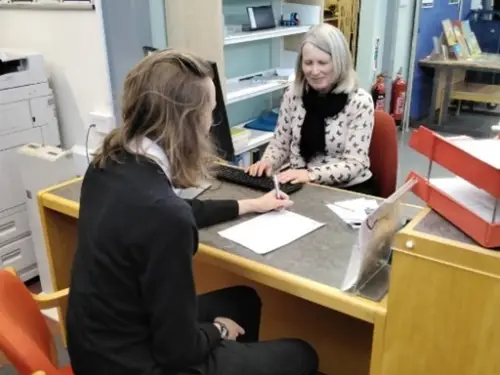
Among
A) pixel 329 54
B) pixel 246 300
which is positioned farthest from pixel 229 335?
pixel 329 54

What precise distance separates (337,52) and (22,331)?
1.50 m

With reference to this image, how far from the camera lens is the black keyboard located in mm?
1889

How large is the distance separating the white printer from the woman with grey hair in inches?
49.3

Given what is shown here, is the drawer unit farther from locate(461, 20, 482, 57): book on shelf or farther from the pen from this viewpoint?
locate(461, 20, 482, 57): book on shelf

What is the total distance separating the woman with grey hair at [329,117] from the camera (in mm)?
2107

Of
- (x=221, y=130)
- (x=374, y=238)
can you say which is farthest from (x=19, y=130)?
(x=374, y=238)

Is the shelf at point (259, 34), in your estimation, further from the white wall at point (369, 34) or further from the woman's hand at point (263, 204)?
the white wall at point (369, 34)

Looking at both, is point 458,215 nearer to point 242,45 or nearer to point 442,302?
point 442,302

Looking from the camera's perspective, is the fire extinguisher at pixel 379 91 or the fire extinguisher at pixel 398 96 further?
the fire extinguisher at pixel 398 96

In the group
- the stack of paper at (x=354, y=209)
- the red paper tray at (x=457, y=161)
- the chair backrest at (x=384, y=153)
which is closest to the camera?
the red paper tray at (x=457, y=161)

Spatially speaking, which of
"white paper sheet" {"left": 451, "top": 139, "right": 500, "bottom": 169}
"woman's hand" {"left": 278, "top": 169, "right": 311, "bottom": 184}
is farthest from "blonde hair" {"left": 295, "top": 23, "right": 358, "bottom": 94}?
"white paper sheet" {"left": 451, "top": 139, "right": 500, "bottom": 169}

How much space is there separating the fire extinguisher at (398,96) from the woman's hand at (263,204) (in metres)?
4.12

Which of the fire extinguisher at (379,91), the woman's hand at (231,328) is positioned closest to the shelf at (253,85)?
the woman's hand at (231,328)

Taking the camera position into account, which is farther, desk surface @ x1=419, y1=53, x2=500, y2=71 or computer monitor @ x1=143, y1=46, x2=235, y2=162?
desk surface @ x1=419, y1=53, x2=500, y2=71
